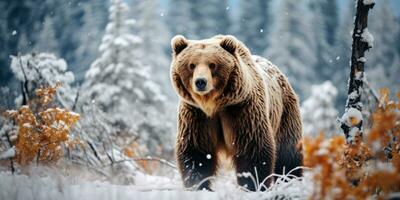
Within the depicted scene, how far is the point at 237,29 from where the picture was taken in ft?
136

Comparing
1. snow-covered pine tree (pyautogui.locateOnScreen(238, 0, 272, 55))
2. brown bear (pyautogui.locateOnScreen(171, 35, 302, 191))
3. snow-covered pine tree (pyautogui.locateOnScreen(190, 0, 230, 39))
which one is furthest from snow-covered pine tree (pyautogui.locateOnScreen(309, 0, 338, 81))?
brown bear (pyautogui.locateOnScreen(171, 35, 302, 191))

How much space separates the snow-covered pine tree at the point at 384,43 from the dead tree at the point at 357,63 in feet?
105

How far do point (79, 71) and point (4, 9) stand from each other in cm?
631

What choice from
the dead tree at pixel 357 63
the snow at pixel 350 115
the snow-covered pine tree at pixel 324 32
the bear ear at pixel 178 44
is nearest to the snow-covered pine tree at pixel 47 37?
the snow-covered pine tree at pixel 324 32

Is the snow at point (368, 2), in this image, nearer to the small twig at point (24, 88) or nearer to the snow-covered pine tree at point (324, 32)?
the small twig at point (24, 88)

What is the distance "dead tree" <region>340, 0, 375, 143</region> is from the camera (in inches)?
180

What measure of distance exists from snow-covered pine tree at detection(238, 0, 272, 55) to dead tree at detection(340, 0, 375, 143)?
34721 mm

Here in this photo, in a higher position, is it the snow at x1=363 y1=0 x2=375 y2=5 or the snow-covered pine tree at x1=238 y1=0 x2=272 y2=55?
the snow-covered pine tree at x1=238 y1=0 x2=272 y2=55

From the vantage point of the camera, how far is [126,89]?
17672 mm

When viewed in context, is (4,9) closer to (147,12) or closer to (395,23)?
(147,12)

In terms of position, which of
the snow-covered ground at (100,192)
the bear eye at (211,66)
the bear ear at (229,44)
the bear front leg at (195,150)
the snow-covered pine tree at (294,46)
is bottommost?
the snow-covered ground at (100,192)

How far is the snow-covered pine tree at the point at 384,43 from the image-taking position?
118 feet

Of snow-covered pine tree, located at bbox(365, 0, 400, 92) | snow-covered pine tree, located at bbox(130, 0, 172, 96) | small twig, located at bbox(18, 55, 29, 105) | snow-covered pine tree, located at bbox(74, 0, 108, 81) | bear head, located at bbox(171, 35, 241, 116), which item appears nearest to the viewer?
bear head, located at bbox(171, 35, 241, 116)

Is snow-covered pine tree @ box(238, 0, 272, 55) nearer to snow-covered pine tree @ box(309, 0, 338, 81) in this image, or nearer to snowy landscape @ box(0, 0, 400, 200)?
snowy landscape @ box(0, 0, 400, 200)
